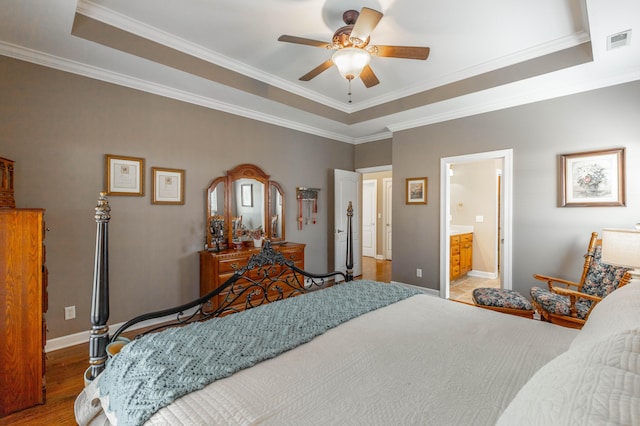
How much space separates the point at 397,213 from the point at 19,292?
14.2ft

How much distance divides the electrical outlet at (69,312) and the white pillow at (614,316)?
3749 mm

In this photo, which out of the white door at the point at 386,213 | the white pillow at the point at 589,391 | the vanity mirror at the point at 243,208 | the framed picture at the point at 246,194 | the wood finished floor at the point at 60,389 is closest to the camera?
the white pillow at the point at 589,391

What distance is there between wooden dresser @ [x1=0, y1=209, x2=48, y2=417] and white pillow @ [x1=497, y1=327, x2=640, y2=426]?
8.82 ft

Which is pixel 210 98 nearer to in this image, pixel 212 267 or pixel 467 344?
pixel 212 267

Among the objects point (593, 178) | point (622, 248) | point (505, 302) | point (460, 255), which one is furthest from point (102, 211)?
point (460, 255)

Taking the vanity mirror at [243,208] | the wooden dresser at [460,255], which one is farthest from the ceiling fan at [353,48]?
the wooden dresser at [460,255]

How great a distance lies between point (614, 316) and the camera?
3.43ft

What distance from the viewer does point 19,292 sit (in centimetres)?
195

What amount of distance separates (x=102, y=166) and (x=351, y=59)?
2651 mm

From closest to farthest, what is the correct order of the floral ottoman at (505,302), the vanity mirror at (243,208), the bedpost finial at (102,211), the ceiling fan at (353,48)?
the bedpost finial at (102,211)
the ceiling fan at (353,48)
the floral ottoman at (505,302)
the vanity mirror at (243,208)

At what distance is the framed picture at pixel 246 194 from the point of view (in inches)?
160

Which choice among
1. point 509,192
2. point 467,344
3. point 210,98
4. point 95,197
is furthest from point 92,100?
point 509,192

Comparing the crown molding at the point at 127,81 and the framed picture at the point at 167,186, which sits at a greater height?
the crown molding at the point at 127,81

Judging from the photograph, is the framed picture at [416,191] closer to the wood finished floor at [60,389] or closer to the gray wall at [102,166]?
the gray wall at [102,166]
